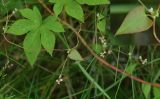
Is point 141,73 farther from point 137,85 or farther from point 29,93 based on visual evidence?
point 29,93

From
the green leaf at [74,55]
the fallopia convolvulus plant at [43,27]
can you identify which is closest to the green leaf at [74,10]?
the fallopia convolvulus plant at [43,27]

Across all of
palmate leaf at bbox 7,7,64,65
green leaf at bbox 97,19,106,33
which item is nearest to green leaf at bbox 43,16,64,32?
palmate leaf at bbox 7,7,64,65

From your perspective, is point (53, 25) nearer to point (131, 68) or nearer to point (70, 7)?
point (70, 7)

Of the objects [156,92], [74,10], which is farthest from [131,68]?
[74,10]

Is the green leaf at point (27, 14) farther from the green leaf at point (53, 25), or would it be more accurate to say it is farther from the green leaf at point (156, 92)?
the green leaf at point (156, 92)

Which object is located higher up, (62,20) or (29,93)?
(62,20)

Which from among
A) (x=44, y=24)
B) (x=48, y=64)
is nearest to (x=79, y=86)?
(x=48, y=64)
